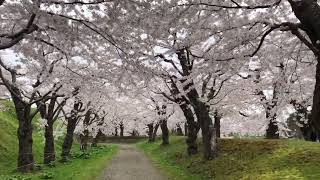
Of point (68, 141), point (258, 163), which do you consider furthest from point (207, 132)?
point (68, 141)

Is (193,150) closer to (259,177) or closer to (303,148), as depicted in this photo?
(303,148)

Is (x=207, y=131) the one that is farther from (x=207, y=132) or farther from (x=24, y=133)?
(x=24, y=133)

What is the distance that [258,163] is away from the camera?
58.5 feet

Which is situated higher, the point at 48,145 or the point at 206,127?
the point at 206,127

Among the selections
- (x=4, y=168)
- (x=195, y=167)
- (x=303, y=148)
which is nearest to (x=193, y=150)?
(x=195, y=167)

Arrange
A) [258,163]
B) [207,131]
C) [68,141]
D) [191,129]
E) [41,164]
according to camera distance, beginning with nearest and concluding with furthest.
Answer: [258,163], [207,131], [41,164], [191,129], [68,141]

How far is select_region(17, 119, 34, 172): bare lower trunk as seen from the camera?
22078 mm

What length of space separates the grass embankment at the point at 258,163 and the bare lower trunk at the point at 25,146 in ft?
23.8

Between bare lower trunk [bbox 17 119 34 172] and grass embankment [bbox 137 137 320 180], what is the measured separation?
7258 millimetres

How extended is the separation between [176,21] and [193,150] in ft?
59.1

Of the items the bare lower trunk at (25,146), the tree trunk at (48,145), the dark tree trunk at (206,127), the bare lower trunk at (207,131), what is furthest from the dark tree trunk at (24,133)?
the bare lower trunk at (207,131)

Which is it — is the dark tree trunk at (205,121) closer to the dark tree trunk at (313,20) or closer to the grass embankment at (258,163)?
the grass embankment at (258,163)

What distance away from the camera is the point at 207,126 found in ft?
70.6

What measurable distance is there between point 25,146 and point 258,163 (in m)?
11.8
